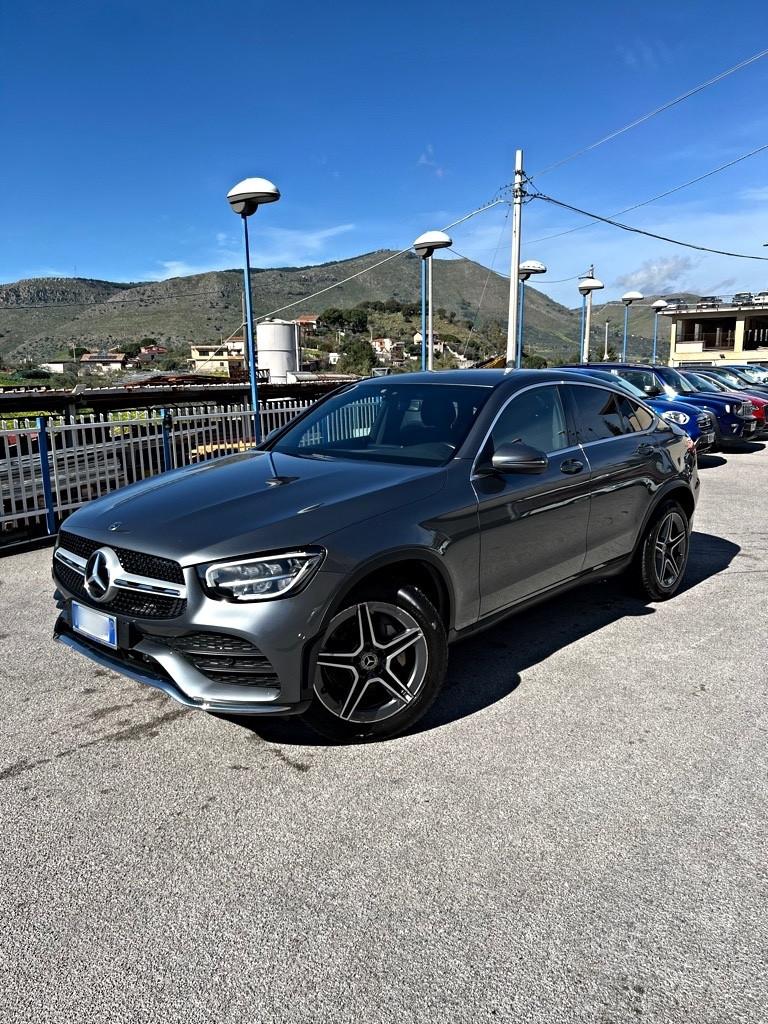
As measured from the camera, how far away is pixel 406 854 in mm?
2533

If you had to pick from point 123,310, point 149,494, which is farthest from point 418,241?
point 123,310

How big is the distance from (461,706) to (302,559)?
127cm

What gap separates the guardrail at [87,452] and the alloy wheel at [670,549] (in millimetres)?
3866

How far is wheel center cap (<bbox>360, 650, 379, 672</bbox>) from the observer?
314 cm

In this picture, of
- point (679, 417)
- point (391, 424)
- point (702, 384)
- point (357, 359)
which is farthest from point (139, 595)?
point (357, 359)

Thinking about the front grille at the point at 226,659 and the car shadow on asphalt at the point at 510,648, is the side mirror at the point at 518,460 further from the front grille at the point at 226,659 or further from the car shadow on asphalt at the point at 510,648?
the front grille at the point at 226,659

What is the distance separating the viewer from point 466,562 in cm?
350

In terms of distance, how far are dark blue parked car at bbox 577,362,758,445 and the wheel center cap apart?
11.3 m

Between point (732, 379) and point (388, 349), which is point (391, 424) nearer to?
point (732, 379)

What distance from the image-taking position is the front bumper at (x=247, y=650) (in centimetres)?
281

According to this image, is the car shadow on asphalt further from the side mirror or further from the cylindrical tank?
the cylindrical tank

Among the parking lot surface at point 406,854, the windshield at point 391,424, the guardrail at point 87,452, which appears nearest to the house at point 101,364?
the guardrail at point 87,452

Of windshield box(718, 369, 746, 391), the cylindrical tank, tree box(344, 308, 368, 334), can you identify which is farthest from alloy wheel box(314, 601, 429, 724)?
tree box(344, 308, 368, 334)

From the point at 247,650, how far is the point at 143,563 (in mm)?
589
